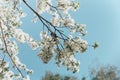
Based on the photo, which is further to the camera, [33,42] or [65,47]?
[33,42]

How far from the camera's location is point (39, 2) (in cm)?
1343

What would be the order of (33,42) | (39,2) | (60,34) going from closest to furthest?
(60,34), (39,2), (33,42)

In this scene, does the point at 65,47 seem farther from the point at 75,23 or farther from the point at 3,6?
the point at 3,6

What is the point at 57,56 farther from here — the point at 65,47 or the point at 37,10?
the point at 37,10

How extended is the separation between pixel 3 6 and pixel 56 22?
1.70m

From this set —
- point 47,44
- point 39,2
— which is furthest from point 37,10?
point 47,44

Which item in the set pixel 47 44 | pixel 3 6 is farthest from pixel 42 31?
pixel 3 6

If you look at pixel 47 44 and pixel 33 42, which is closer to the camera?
pixel 47 44

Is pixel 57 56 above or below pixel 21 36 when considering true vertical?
below

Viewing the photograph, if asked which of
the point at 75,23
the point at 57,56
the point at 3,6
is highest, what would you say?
the point at 3,6

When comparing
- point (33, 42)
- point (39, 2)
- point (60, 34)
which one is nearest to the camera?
point (60, 34)

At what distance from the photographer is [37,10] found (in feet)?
44.3

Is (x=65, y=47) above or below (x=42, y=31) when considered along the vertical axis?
below

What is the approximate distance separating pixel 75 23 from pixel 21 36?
1.76 meters
